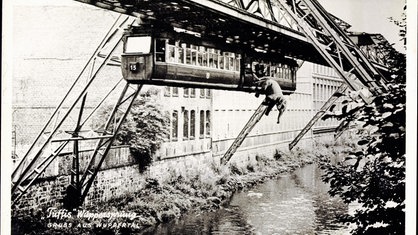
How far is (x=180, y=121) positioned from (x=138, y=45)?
2.58 feet

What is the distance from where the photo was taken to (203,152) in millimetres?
4879

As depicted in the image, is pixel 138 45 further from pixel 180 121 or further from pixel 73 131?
pixel 73 131

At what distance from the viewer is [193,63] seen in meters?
5.00

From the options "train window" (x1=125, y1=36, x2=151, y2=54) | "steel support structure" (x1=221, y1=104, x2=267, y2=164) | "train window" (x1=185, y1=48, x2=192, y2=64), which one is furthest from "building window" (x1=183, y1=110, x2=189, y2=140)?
Result: "train window" (x1=125, y1=36, x2=151, y2=54)

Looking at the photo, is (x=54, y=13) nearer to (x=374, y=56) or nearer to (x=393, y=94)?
(x=393, y=94)

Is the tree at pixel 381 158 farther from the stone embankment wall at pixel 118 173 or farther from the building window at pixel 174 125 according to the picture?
the building window at pixel 174 125

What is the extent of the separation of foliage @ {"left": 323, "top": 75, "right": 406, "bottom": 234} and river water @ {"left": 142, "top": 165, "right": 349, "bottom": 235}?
621 mm

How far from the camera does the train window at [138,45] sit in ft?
14.8

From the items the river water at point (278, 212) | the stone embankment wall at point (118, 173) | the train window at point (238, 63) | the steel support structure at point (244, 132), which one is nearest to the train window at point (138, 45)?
the stone embankment wall at point (118, 173)

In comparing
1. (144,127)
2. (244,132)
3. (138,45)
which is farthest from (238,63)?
(144,127)

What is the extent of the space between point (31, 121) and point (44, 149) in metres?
0.36

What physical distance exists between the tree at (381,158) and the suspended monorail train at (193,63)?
145cm

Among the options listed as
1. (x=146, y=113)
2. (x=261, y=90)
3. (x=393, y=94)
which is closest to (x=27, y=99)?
(x=146, y=113)

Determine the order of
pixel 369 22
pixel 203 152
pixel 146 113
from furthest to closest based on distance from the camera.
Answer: pixel 203 152 < pixel 146 113 < pixel 369 22
